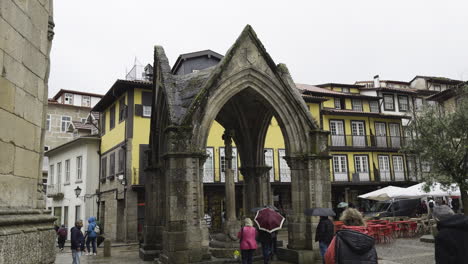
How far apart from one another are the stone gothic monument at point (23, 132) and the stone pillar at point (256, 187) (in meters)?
8.30

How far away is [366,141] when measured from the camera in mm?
35344

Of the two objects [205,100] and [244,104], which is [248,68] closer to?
[205,100]

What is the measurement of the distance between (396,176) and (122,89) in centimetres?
2561

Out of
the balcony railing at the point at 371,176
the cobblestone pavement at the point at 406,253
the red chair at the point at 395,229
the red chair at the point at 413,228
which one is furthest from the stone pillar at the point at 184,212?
the balcony railing at the point at 371,176

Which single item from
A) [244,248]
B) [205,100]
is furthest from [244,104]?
[244,248]

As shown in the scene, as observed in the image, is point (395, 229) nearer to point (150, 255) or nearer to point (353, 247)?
point (150, 255)

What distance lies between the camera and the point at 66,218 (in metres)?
29.6

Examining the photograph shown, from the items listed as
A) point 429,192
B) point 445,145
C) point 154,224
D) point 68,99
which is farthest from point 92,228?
point 68,99

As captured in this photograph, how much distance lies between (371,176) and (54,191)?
27.0 metres

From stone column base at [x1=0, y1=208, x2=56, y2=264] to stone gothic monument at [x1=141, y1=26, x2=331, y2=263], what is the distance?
4.06 m

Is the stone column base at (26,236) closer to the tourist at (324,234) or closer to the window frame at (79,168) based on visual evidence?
the tourist at (324,234)

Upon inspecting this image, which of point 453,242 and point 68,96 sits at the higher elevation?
point 68,96

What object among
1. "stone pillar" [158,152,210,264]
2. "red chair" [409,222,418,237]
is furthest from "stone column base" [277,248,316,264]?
"red chair" [409,222,418,237]

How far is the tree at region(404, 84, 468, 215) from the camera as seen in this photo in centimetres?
1698
